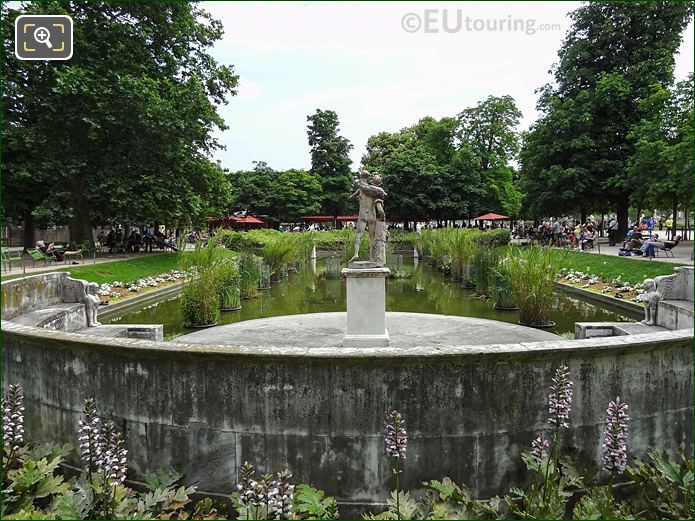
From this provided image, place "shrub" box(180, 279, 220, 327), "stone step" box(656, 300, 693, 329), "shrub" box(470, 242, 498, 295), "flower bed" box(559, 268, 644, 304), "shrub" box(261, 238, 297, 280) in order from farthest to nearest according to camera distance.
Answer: "shrub" box(261, 238, 297, 280), "shrub" box(470, 242, 498, 295), "flower bed" box(559, 268, 644, 304), "shrub" box(180, 279, 220, 327), "stone step" box(656, 300, 693, 329)

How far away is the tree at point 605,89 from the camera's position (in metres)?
28.2

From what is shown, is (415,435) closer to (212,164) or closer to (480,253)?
(480,253)

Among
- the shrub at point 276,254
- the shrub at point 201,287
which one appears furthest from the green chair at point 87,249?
the shrub at point 201,287

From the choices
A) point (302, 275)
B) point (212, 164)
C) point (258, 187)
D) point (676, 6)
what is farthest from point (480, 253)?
point (258, 187)

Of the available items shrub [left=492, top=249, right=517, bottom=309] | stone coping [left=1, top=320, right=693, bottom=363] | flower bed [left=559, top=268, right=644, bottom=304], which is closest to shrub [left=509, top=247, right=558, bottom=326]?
shrub [left=492, top=249, right=517, bottom=309]

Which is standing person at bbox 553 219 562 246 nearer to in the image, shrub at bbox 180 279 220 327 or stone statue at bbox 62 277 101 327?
shrub at bbox 180 279 220 327

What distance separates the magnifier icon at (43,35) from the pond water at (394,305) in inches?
292

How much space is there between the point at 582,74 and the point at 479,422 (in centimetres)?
3156

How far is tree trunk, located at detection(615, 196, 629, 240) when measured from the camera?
3028cm

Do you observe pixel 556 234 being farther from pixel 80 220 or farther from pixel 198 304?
pixel 80 220

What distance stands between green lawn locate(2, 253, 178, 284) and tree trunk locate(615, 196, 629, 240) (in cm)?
2537

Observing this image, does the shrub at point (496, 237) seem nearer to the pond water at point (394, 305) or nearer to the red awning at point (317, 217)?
the pond water at point (394, 305)

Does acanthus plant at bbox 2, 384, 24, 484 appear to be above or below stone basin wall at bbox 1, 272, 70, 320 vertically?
below

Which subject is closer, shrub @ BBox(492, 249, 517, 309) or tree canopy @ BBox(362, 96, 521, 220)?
shrub @ BBox(492, 249, 517, 309)
